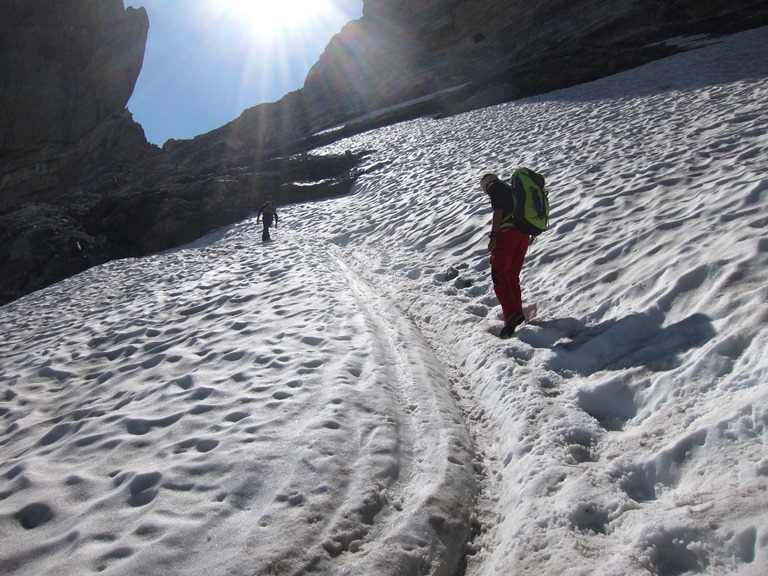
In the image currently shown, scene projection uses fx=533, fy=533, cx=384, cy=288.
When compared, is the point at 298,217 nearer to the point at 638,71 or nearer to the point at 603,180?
the point at 603,180

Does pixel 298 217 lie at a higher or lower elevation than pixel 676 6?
lower

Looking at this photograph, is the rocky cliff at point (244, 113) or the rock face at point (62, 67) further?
the rock face at point (62, 67)

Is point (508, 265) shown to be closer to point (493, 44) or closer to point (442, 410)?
point (442, 410)

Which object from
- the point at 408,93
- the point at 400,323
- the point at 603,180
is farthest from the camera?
the point at 408,93

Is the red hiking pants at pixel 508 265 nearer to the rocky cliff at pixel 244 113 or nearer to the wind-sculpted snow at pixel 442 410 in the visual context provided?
the wind-sculpted snow at pixel 442 410

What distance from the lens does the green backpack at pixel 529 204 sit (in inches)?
227

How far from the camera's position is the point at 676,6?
106 feet

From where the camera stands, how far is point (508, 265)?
5.90 m

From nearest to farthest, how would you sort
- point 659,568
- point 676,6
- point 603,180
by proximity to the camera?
point 659,568
point 603,180
point 676,6

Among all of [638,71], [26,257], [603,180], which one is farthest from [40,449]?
[638,71]

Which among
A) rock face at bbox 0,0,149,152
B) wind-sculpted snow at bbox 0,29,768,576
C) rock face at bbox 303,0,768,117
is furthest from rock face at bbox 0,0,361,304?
wind-sculpted snow at bbox 0,29,768,576

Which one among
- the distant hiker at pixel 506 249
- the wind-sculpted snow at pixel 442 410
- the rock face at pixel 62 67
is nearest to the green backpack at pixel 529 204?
the distant hiker at pixel 506 249

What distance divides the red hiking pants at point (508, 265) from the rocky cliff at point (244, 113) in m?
16.9

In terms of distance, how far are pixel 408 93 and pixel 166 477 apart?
4160cm
